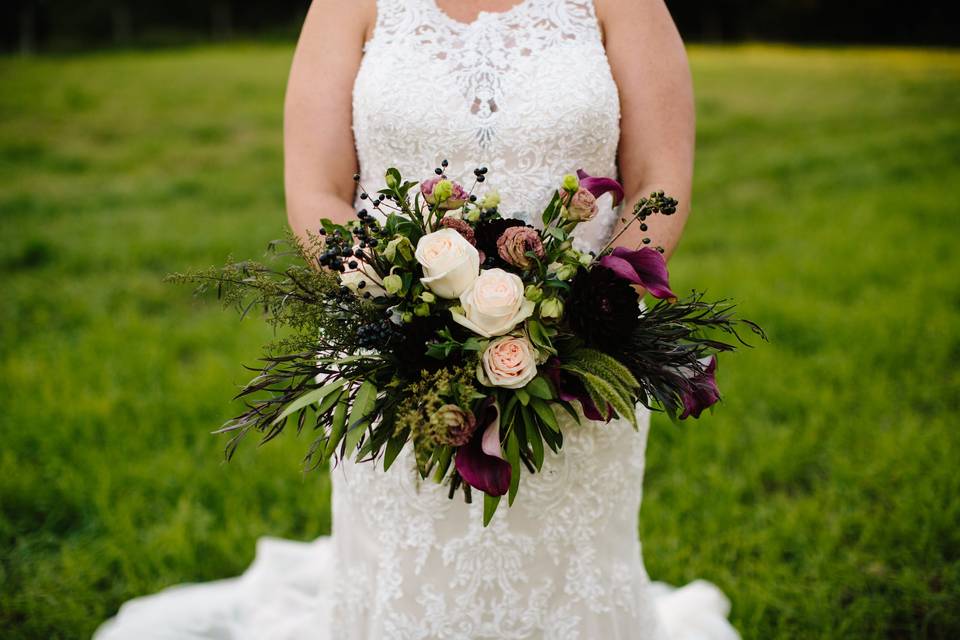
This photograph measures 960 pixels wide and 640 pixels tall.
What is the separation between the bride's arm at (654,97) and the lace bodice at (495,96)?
0.16 feet

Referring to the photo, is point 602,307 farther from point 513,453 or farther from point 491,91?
point 491,91

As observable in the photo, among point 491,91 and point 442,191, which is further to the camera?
point 491,91

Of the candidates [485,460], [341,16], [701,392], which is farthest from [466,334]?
[341,16]

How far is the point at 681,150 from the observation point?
207cm

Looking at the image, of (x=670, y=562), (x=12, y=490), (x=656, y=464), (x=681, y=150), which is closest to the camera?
(x=681, y=150)

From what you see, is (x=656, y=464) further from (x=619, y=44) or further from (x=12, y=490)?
(x=12, y=490)

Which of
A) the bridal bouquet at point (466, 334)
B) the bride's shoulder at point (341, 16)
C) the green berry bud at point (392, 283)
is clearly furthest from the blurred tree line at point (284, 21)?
the green berry bud at point (392, 283)

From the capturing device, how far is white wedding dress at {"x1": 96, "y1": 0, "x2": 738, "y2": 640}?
6.72 ft

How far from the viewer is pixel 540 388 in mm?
1487

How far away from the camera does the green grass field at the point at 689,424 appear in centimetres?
308

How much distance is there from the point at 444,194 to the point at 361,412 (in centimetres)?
45

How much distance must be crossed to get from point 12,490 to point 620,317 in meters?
3.13

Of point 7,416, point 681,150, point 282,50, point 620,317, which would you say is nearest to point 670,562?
point 681,150

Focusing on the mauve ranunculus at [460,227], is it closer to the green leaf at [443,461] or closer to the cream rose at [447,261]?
the cream rose at [447,261]
